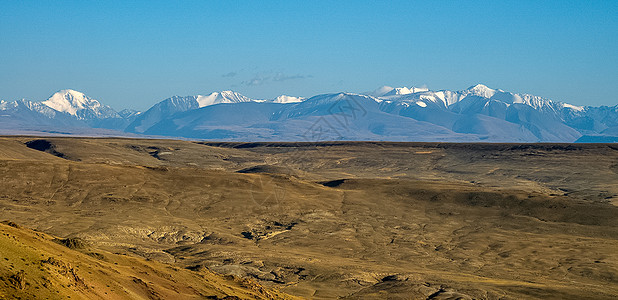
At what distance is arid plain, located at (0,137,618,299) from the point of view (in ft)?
152

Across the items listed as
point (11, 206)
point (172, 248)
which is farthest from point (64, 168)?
point (172, 248)

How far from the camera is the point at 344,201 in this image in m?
115

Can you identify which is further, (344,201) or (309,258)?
(344,201)

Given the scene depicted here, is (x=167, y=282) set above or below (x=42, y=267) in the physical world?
below

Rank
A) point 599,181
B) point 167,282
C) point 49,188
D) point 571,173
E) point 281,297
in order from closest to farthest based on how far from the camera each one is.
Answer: point 167,282
point 281,297
point 49,188
point 599,181
point 571,173

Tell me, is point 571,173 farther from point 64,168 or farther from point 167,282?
point 167,282

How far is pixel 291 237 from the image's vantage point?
89.3 metres

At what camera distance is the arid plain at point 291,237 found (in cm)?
4625

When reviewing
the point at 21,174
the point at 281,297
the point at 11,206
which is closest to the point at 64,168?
the point at 21,174

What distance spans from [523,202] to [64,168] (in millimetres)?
80552

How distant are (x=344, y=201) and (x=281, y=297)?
65978mm

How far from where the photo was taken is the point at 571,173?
175m

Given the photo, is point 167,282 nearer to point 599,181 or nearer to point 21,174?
point 21,174

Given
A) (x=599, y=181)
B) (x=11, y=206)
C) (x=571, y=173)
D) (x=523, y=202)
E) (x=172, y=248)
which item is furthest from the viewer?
(x=571, y=173)
